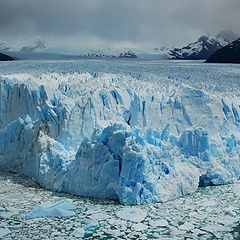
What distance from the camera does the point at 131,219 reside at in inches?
262

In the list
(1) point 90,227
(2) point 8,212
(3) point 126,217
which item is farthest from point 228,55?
(1) point 90,227

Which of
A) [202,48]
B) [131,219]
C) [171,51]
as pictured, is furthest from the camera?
[202,48]

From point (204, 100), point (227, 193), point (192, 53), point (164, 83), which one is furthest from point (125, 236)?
point (192, 53)

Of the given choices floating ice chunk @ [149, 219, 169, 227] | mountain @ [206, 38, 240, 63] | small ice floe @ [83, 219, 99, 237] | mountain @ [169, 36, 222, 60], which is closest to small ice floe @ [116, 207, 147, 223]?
floating ice chunk @ [149, 219, 169, 227]

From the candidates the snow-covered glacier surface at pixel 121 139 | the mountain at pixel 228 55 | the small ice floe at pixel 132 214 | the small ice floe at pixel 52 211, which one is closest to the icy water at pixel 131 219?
the small ice floe at pixel 132 214

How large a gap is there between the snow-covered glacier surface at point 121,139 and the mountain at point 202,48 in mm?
24328

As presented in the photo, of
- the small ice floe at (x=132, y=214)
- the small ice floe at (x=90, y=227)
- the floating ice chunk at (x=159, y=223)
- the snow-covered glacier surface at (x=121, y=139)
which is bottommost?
the small ice floe at (x=90, y=227)

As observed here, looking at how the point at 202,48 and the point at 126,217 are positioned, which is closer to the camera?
the point at 126,217

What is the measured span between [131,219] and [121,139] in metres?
1.50

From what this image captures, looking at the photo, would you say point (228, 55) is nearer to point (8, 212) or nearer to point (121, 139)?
point (121, 139)

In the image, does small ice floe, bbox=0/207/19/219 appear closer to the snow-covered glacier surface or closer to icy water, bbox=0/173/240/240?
icy water, bbox=0/173/240/240

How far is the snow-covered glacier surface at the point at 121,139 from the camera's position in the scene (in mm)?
7590

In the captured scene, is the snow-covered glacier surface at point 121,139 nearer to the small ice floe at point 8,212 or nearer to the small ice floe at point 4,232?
the small ice floe at point 8,212

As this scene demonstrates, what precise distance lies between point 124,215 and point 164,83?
5.41 metres
